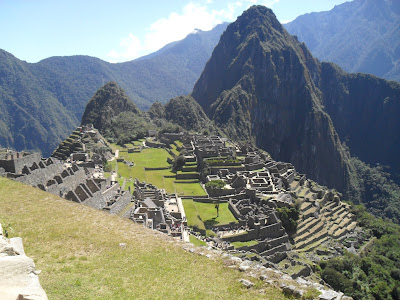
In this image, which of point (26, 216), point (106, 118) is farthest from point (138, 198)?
point (106, 118)

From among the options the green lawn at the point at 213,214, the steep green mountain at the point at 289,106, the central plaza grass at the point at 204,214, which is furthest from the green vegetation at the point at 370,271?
the steep green mountain at the point at 289,106

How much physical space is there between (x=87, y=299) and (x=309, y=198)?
133 feet

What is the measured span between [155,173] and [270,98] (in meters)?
126

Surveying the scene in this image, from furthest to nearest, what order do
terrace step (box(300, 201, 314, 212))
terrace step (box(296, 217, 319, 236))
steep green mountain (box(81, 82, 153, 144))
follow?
steep green mountain (box(81, 82, 153, 144)), terrace step (box(300, 201, 314, 212)), terrace step (box(296, 217, 319, 236))

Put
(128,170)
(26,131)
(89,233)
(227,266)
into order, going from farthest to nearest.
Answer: (26,131), (128,170), (89,233), (227,266)

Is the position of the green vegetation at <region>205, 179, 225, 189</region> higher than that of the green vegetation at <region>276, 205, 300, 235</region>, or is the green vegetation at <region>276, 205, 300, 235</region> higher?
the green vegetation at <region>205, 179, 225, 189</region>

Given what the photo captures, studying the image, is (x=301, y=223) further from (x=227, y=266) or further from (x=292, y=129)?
(x=292, y=129)

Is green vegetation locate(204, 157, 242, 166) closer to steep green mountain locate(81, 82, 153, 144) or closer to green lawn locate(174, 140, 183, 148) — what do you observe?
green lawn locate(174, 140, 183, 148)

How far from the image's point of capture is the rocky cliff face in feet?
472

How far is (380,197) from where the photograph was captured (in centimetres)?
11581

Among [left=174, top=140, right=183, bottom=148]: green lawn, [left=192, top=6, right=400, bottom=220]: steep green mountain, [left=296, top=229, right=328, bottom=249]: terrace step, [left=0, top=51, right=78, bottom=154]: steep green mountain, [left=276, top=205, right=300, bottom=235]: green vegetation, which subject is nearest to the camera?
[left=276, top=205, right=300, bottom=235]: green vegetation

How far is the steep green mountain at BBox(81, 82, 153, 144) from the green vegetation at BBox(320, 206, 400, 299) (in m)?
52.1

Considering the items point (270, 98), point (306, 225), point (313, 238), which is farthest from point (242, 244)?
point (270, 98)

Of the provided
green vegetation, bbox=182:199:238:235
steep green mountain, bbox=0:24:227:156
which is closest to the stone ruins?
green vegetation, bbox=182:199:238:235
